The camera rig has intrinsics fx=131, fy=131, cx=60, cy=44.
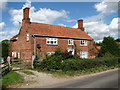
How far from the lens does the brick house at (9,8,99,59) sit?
2306 cm

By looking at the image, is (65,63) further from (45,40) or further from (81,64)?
(45,40)

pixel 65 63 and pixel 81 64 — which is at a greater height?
pixel 65 63

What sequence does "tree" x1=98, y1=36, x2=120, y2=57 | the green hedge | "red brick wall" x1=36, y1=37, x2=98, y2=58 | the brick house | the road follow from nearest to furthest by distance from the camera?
1. the road
2. the green hedge
3. the brick house
4. "red brick wall" x1=36, y1=37, x2=98, y2=58
5. "tree" x1=98, y1=36, x2=120, y2=57

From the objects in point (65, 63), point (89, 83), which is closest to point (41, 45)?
point (65, 63)

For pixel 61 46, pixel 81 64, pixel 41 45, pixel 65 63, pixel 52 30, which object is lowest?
pixel 81 64

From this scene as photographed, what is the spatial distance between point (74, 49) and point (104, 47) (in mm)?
6481

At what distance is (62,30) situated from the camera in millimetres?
28688

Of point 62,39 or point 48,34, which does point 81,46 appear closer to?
point 62,39

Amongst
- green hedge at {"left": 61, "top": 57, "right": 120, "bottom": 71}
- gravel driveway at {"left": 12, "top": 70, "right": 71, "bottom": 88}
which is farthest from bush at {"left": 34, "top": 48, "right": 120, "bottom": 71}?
gravel driveway at {"left": 12, "top": 70, "right": 71, "bottom": 88}

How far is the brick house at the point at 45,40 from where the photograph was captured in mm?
23062

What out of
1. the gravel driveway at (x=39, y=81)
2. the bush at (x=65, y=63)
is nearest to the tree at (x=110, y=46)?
the bush at (x=65, y=63)

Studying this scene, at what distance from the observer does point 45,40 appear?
939 inches

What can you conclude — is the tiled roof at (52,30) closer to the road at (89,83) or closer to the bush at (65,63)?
the bush at (65,63)

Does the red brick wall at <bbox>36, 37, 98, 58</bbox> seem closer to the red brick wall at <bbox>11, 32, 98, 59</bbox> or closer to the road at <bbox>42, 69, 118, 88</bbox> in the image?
the red brick wall at <bbox>11, 32, 98, 59</bbox>
